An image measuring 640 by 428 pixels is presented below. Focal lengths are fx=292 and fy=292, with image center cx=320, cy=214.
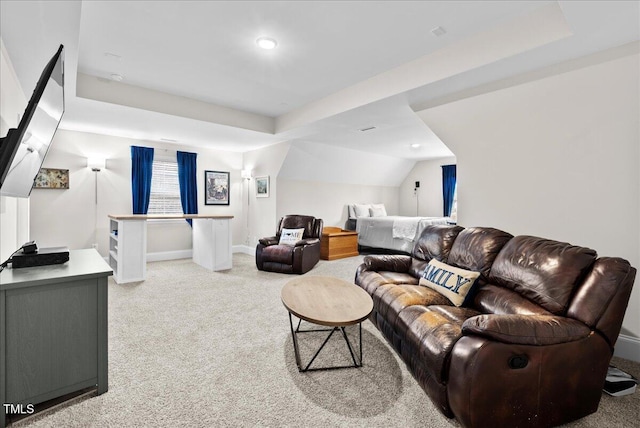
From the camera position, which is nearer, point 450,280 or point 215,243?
point 450,280

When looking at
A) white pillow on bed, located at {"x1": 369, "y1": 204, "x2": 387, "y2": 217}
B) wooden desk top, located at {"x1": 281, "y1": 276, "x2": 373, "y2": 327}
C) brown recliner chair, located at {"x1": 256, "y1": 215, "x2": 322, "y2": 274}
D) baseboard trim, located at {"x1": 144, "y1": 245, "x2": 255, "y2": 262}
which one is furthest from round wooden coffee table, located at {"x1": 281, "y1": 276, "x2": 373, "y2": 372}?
white pillow on bed, located at {"x1": 369, "y1": 204, "x2": 387, "y2": 217}

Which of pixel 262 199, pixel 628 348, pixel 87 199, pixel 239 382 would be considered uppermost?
pixel 262 199

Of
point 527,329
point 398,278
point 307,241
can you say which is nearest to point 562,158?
point 398,278

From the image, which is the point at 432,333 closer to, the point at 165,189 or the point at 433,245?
the point at 433,245

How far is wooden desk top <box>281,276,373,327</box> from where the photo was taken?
1.92 meters

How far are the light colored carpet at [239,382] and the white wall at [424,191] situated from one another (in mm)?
6265

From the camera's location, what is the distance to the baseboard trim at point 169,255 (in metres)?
5.84

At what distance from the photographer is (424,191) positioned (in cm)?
852

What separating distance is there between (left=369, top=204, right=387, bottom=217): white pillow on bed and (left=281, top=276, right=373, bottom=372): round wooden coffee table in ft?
17.3

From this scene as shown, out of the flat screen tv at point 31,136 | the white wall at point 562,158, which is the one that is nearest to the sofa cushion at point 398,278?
A: the white wall at point 562,158

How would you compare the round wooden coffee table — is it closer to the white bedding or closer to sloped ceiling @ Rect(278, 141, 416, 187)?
sloped ceiling @ Rect(278, 141, 416, 187)

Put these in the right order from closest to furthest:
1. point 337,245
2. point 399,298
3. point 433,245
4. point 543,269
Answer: point 543,269
point 399,298
point 433,245
point 337,245

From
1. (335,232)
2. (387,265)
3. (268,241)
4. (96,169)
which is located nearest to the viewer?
(387,265)

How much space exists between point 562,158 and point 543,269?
4.43 feet
